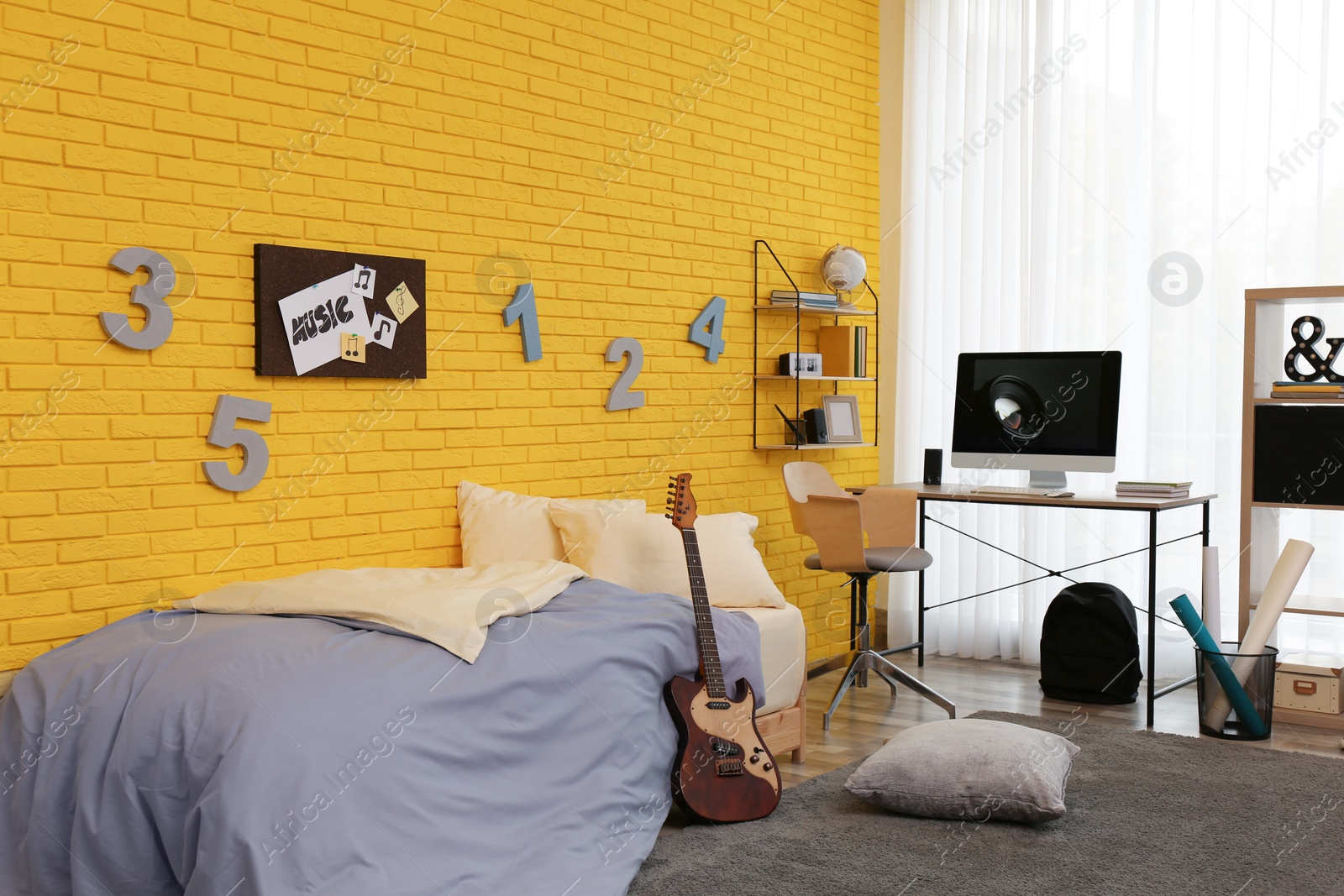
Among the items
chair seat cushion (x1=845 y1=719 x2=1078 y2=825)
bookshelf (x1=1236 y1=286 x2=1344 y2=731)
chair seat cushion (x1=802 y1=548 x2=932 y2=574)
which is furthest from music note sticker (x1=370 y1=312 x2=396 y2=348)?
bookshelf (x1=1236 y1=286 x2=1344 y2=731)

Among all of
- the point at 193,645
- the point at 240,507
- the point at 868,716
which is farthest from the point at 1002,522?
the point at 193,645

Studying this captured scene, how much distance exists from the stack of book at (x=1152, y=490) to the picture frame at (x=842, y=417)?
135cm

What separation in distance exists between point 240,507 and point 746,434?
2367 mm

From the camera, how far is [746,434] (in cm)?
514

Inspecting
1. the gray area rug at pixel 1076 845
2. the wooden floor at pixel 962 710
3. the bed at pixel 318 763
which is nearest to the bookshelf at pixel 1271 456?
the wooden floor at pixel 962 710

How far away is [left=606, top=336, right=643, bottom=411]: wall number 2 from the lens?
4.51m

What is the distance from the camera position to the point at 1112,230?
17.0 ft

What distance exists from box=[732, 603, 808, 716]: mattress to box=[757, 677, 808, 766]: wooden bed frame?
0.08 feet

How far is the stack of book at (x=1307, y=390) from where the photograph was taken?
422 centimetres

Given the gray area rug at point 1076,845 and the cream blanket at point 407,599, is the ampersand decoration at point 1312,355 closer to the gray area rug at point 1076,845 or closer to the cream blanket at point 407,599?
the gray area rug at point 1076,845

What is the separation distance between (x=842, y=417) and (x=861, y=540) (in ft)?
3.79

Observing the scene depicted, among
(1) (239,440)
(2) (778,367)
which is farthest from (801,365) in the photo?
(1) (239,440)

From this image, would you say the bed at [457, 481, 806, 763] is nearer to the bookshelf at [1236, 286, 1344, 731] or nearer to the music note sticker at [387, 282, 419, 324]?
the music note sticker at [387, 282, 419, 324]

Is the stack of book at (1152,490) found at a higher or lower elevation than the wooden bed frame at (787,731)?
higher
